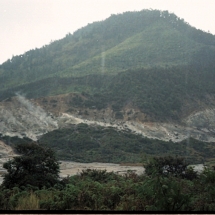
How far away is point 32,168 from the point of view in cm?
1006

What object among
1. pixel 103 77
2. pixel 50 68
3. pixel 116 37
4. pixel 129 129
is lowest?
pixel 129 129

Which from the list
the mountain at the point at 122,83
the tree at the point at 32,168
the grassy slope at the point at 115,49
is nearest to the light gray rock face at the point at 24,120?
the mountain at the point at 122,83

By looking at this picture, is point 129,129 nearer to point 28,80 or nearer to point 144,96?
point 144,96

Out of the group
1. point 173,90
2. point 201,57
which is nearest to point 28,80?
point 173,90

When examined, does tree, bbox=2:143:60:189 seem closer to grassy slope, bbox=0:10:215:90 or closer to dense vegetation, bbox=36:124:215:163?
dense vegetation, bbox=36:124:215:163

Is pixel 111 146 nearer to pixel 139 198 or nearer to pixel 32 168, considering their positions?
pixel 32 168

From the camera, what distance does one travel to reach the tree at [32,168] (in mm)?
9617

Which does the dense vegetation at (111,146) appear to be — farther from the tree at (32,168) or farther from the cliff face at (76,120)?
the tree at (32,168)

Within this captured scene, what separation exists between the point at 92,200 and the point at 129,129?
3636cm

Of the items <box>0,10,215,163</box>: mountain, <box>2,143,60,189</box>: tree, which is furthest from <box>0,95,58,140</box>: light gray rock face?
<box>2,143,60,189</box>: tree

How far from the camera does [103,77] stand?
2506 inches

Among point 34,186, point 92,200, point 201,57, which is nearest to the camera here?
point 92,200

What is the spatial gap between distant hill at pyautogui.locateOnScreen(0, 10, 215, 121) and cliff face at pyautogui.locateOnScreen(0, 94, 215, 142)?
6.42ft

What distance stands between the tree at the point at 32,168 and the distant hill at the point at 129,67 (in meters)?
37.0
